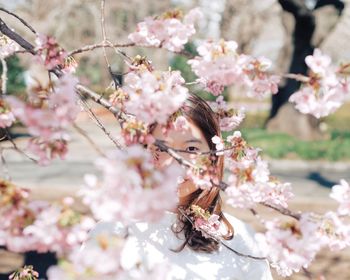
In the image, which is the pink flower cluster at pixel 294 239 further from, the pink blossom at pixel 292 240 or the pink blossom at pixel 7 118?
the pink blossom at pixel 7 118

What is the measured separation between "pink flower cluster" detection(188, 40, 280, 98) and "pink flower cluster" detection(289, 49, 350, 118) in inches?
3.8

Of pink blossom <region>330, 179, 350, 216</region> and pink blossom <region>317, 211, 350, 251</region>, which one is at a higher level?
pink blossom <region>330, 179, 350, 216</region>

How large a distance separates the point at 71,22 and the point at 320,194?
56.7 feet

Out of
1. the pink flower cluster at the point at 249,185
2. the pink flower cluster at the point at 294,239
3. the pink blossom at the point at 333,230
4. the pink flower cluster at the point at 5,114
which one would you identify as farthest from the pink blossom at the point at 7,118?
the pink blossom at the point at 333,230

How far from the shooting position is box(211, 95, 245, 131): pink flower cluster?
2016 millimetres

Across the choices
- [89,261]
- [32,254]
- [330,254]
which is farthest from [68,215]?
[330,254]

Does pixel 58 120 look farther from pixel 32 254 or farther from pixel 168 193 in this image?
pixel 32 254

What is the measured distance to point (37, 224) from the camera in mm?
1216

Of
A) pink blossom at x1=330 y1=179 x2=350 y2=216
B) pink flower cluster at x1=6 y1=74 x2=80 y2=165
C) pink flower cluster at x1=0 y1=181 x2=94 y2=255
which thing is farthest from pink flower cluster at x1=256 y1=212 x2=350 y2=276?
pink flower cluster at x1=6 y1=74 x2=80 y2=165

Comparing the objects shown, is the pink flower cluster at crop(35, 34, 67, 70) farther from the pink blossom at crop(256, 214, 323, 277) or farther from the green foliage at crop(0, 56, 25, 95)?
the green foliage at crop(0, 56, 25, 95)

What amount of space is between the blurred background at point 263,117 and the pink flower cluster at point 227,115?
0.14m

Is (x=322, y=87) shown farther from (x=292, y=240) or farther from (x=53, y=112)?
(x=53, y=112)

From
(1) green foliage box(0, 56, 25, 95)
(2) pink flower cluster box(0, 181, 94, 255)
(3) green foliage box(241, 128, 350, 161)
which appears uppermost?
(1) green foliage box(0, 56, 25, 95)

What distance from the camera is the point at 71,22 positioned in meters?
23.8
